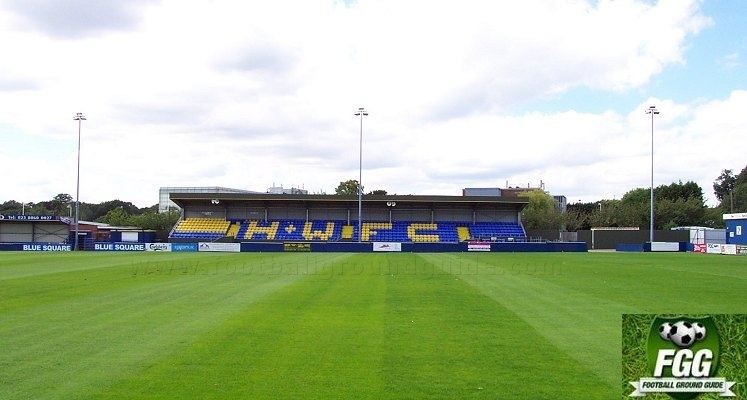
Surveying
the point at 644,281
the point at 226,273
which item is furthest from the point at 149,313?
the point at 644,281

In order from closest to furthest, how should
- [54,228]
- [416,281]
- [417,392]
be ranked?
[417,392], [416,281], [54,228]

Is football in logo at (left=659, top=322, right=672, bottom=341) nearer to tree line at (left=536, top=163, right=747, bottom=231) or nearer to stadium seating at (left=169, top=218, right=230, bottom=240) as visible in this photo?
stadium seating at (left=169, top=218, right=230, bottom=240)

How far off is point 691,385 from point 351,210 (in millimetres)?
77040

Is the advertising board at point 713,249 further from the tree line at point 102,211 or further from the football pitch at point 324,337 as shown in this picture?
the tree line at point 102,211

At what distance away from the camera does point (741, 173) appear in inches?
5241

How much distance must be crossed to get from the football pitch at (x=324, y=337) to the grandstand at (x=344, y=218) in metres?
52.0

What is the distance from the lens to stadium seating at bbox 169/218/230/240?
75.1 metres

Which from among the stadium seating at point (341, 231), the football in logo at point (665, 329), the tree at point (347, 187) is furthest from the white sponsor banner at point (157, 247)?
the tree at point (347, 187)

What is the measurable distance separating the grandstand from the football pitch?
52.0 metres

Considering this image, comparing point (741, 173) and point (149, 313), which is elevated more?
point (741, 173)

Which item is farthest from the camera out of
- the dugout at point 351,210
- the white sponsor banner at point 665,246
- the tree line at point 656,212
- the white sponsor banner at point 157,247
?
the tree line at point 656,212

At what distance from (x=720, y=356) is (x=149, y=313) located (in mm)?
14065

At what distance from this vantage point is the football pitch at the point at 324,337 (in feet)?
28.6

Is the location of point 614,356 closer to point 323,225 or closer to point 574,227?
point 323,225
